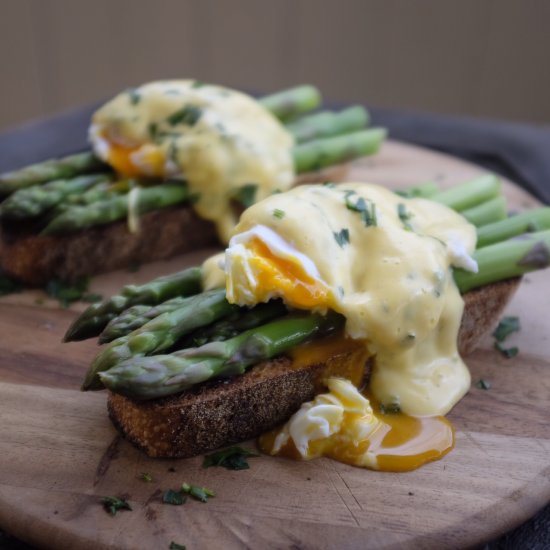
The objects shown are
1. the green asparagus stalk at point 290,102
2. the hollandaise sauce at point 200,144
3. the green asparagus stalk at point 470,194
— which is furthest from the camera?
the green asparagus stalk at point 290,102

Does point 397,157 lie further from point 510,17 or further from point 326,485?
point 326,485

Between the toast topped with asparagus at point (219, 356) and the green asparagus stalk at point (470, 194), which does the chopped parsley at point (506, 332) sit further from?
the green asparagus stalk at point (470, 194)

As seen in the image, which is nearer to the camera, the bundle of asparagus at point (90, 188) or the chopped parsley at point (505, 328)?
the chopped parsley at point (505, 328)

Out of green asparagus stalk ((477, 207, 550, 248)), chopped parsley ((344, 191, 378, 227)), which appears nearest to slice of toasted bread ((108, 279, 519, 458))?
chopped parsley ((344, 191, 378, 227))

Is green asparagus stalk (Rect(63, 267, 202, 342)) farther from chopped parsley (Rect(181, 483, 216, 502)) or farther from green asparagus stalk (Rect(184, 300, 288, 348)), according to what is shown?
chopped parsley (Rect(181, 483, 216, 502))

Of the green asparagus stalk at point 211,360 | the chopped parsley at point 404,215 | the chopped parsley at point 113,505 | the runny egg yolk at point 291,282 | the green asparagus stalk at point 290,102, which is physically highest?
the chopped parsley at point 404,215

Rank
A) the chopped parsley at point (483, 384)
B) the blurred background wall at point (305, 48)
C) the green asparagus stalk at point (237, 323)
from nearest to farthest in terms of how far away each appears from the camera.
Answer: the green asparagus stalk at point (237, 323) → the chopped parsley at point (483, 384) → the blurred background wall at point (305, 48)

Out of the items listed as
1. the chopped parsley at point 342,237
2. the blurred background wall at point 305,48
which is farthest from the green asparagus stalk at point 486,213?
the blurred background wall at point 305,48
